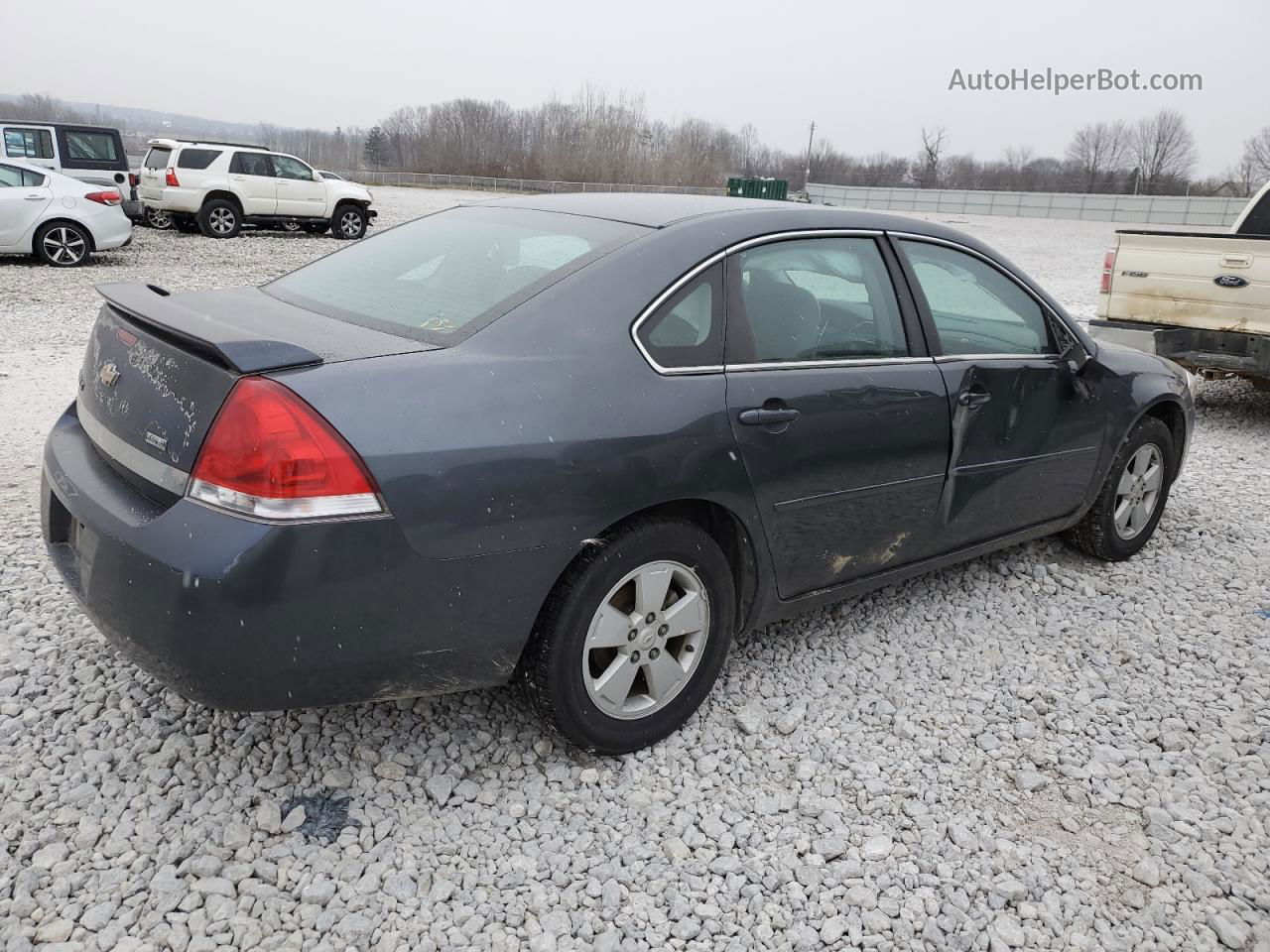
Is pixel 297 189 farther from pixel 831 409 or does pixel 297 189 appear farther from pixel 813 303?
pixel 831 409

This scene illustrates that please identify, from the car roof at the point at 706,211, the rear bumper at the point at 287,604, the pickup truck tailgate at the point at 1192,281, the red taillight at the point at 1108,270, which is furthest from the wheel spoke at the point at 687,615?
the red taillight at the point at 1108,270

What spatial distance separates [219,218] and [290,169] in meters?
1.67

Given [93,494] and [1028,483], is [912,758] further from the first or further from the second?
[93,494]

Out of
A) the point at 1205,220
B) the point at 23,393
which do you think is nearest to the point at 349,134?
the point at 1205,220

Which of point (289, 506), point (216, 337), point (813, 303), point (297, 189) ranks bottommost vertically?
point (289, 506)

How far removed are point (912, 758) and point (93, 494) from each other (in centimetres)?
243

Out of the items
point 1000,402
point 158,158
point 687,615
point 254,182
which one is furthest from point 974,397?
point 158,158

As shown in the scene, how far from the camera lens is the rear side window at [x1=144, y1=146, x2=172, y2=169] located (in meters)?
17.6

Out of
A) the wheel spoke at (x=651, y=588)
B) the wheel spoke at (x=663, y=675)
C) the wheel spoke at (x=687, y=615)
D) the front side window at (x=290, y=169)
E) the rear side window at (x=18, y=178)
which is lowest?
the wheel spoke at (x=663, y=675)

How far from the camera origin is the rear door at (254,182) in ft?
58.6

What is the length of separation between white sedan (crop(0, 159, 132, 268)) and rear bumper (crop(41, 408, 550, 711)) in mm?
12787

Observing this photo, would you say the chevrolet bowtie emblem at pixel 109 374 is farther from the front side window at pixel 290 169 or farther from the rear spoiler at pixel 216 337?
the front side window at pixel 290 169

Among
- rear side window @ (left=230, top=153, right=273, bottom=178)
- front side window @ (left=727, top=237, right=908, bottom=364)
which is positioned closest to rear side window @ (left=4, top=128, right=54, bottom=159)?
rear side window @ (left=230, top=153, right=273, bottom=178)

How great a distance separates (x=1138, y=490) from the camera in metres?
4.64
